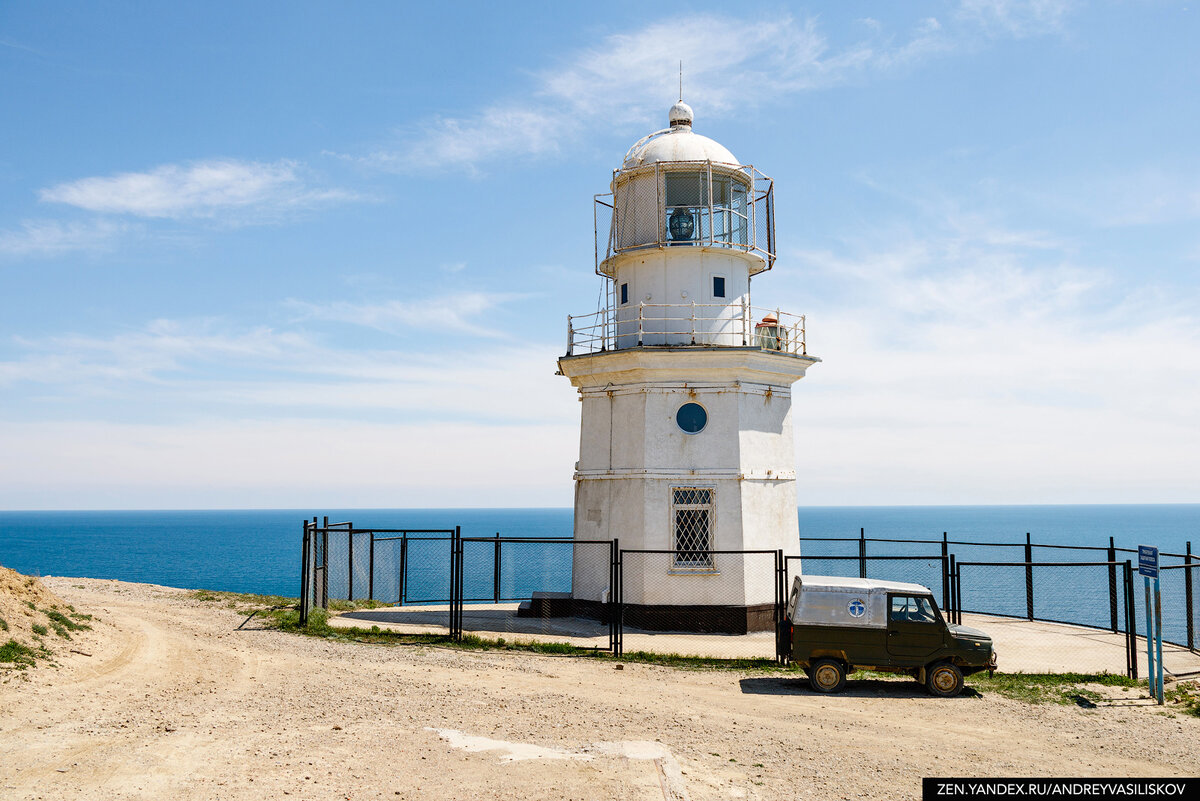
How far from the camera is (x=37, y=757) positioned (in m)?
9.42

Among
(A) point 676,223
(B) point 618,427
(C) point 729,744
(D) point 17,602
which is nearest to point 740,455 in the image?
(B) point 618,427

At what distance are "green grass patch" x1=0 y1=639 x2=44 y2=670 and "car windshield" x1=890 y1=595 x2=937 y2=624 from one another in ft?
45.7

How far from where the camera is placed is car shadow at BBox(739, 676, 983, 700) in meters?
14.0

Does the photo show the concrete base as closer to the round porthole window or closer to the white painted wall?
the white painted wall

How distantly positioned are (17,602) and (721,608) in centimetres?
1435

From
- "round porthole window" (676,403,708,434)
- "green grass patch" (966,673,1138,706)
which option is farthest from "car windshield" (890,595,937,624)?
"round porthole window" (676,403,708,434)

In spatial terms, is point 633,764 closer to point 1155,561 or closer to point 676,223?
point 1155,561

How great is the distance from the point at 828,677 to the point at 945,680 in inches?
72.2

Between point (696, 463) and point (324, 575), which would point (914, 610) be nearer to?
point (696, 463)

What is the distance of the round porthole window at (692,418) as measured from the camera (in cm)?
2077

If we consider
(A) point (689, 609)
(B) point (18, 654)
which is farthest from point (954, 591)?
(B) point (18, 654)

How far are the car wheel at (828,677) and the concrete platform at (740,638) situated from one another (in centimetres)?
288

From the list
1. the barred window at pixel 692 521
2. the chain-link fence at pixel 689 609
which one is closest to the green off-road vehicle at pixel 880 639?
the chain-link fence at pixel 689 609

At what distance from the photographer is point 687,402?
2083 cm
